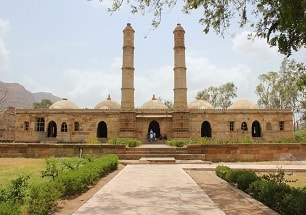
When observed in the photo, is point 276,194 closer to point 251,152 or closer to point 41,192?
point 41,192

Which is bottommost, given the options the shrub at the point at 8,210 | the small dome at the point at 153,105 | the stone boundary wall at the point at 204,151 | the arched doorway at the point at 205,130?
the shrub at the point at 8,210

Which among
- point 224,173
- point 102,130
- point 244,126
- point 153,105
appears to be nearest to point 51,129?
point 102,130

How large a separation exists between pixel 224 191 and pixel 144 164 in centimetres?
634

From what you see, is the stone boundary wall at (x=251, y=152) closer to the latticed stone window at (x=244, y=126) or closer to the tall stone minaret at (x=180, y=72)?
the tall stone minaret at (x=180, y=72)

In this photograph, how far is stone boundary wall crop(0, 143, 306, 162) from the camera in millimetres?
15461

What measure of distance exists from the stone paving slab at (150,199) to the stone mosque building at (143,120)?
14302mm

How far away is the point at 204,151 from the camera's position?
51.0 feet

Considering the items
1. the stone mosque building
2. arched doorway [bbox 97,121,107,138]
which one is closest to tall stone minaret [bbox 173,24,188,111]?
the stone mosque building

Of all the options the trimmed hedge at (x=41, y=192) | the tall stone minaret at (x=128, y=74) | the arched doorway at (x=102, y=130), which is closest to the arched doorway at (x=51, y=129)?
the arched doorway at (x=102, y=130)

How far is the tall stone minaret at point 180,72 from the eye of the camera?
23031 mm

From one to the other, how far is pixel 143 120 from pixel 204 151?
9285 mm

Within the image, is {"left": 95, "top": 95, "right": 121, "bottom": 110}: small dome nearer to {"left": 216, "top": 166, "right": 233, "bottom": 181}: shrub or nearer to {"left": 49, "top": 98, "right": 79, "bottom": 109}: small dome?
{"left": 49, "top": 98, "right": 79, "bottom": 109}: small dome

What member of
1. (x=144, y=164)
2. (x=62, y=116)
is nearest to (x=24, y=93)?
(x=62, y=116)

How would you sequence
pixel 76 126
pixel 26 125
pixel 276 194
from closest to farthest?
pixel 276 194, pixel 76 126, pixel 26 125
